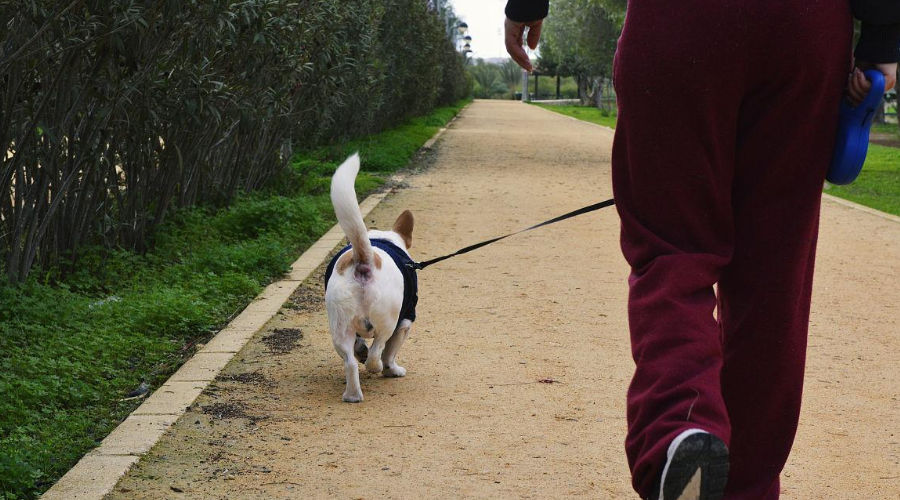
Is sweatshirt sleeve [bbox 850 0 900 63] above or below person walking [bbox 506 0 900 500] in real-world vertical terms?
above

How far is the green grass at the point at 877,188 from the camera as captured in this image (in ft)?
45.7

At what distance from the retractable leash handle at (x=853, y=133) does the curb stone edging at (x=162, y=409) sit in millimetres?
2525

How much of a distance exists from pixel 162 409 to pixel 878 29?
330cm

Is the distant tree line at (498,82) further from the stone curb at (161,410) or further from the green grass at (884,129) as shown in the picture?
the stone curb at (161,410)

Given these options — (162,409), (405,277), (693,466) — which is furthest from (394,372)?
(693,466)

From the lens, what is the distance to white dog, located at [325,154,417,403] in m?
4.66

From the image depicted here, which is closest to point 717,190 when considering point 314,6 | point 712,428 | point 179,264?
point 712,428

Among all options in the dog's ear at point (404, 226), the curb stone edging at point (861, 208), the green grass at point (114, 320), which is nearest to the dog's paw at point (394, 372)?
the dog's ear at point (404, 226)

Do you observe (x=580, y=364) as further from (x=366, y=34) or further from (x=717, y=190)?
(x=366, y=34)

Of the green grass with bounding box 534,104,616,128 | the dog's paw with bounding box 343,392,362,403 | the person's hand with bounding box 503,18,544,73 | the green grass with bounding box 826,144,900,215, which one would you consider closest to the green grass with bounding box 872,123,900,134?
the green grass with bounding box 534,104,616,128

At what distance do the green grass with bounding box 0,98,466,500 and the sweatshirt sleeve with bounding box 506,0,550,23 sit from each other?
221 centimetres

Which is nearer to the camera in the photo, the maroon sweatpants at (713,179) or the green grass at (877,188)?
the maroon sweatpants at (713,179)

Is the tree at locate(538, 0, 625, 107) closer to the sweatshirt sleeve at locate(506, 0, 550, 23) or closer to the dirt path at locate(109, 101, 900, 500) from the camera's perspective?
the dirt path at locate(109, 101, 900, 500)

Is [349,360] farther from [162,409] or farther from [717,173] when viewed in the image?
[717,173]
